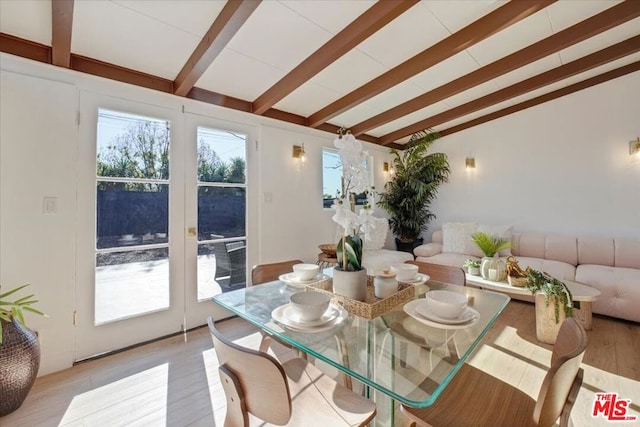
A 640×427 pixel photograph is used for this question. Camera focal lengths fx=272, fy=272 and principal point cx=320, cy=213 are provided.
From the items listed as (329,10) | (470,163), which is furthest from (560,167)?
(329,10)

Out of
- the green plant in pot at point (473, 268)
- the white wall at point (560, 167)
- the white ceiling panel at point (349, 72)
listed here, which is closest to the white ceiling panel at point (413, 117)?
the white wall at point (560, 167)

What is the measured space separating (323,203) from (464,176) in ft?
8.60

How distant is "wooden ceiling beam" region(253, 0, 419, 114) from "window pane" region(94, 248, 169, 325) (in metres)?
1.97

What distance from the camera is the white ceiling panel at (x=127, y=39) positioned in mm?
1761

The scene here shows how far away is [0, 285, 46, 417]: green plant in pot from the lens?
61.8 inches

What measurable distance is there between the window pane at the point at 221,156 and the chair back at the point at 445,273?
2178 mm

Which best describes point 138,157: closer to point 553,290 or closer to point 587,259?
point 553,290

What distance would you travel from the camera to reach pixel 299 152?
144 inches

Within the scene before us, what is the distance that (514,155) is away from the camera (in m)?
4.22

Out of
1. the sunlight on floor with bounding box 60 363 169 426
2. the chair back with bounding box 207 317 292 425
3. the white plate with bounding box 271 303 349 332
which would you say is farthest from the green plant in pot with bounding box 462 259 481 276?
the sunlight on floor with bounding box 60 363 169 426

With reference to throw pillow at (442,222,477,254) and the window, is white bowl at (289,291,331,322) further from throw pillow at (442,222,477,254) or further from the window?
throw pillow at (442,222,477,254)

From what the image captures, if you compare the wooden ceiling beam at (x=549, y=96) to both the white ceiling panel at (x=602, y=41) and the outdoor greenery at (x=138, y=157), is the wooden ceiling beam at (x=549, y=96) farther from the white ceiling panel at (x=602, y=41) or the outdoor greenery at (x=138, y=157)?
the outdoor greenery at (x=138, y=157)

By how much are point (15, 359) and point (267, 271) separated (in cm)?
153

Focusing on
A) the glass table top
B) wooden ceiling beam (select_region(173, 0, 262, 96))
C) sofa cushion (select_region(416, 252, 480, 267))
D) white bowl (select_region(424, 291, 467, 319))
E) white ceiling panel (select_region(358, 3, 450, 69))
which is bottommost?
sofa cushion (select_region(416, 252, 480, 267))
